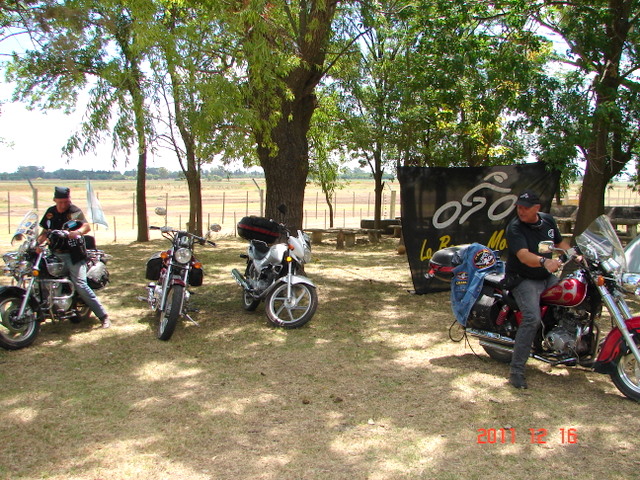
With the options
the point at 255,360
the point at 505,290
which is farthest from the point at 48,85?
the point at 505,290

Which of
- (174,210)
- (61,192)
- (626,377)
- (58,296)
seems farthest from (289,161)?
(174,210)

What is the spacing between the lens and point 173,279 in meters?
6.16

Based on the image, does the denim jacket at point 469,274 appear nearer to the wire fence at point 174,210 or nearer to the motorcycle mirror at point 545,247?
the motorcycle mirror at point 545,247

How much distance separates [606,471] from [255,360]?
3.14m

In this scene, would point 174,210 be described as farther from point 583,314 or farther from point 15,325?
point 583,314

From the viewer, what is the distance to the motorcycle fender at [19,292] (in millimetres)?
5616

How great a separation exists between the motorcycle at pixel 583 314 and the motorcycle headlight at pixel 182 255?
9.26 ft

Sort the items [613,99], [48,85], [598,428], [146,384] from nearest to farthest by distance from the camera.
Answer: [598,428]
[146,384]
[613,99]
[48,85]

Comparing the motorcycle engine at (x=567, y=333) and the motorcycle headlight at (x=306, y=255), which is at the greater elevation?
the motorcycle headlight at (x=306, y=255)

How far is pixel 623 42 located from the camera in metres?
8.87

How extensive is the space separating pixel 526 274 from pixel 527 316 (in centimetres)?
34

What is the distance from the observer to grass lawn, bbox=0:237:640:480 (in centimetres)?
351

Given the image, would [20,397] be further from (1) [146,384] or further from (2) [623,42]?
(2) [623,42]
